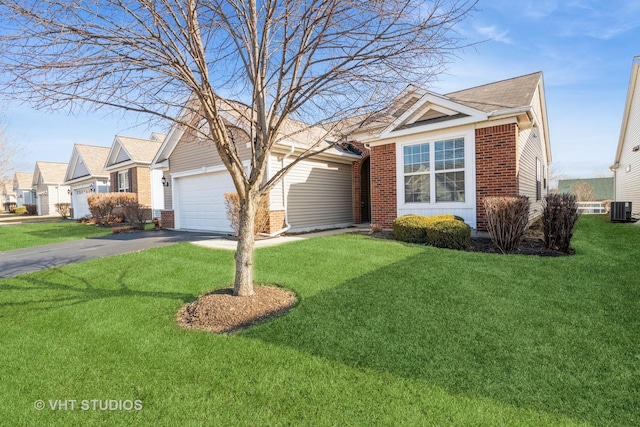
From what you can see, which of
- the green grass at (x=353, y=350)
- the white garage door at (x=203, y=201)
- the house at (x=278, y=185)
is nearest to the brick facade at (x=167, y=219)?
the house at (x=278, y=185)

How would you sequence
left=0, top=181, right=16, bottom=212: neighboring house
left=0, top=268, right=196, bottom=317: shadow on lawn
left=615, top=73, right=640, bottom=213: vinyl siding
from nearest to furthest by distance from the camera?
left=0, top=268, right=196, bottom=317: shadow on lawn
left=615, top=73, right=640, bottom=213: vinyl siding
left=0, top=181, right=16, bottom=212: neighboring house

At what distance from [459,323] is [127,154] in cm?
2197

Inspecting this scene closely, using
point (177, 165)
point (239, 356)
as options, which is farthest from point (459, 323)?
point (177, 165)

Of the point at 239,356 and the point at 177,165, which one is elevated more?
the point at 177,165

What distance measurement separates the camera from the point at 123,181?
69.7 feet

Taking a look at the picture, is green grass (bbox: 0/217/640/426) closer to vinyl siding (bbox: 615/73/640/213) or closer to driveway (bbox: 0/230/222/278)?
driveway (bbox: 0/230/222/278)

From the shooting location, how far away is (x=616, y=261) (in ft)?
20.3

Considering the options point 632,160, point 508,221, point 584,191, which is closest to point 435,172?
point 508,221

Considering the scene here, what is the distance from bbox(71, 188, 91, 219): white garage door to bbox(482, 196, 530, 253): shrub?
28049mm

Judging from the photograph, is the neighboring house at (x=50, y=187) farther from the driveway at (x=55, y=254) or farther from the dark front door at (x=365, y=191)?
the dark front door at (x=365, y=191)

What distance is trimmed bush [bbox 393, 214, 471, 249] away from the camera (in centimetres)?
745

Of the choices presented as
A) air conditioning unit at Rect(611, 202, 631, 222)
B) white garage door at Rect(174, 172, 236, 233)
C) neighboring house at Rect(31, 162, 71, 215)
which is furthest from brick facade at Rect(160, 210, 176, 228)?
neighboring house at Rect(31, 162, 71, 215)

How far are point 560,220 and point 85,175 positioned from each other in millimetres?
29682

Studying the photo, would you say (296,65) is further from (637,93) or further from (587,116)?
(587,116)
